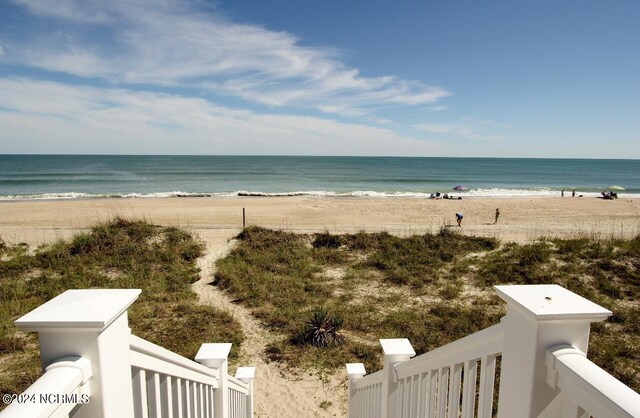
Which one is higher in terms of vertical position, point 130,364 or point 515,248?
point 130,364

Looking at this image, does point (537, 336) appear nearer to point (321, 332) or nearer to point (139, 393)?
point (139, 393)

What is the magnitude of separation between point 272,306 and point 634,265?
1009 cm

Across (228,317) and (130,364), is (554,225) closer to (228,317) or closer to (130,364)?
(228,317)

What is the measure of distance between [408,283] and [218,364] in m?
7.56

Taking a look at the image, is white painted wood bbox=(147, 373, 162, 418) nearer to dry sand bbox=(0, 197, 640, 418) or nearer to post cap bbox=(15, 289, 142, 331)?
post cap bbox=(15, 289, 142, 331)

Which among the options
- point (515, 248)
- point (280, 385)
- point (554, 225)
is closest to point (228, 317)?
point (280, 385)

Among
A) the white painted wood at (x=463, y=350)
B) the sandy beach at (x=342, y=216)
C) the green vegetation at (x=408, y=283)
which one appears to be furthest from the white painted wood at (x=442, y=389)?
the sandy beach at (x=342, y=216)

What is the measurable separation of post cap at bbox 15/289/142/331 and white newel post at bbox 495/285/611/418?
56.5 inches

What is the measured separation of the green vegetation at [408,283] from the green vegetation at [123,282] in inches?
47.8

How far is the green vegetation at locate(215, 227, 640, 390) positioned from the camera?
22.7 ft

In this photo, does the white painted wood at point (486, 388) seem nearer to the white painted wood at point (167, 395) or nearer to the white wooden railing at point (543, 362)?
the white wooden railing at point (543, 362)

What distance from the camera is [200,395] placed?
8.82 feet

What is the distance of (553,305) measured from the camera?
1.22 m

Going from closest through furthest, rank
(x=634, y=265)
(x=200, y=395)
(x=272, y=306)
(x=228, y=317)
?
(x=200, y=395) < (x=228, y=317) < (x=272, y=306) < (x=634, y=265)
